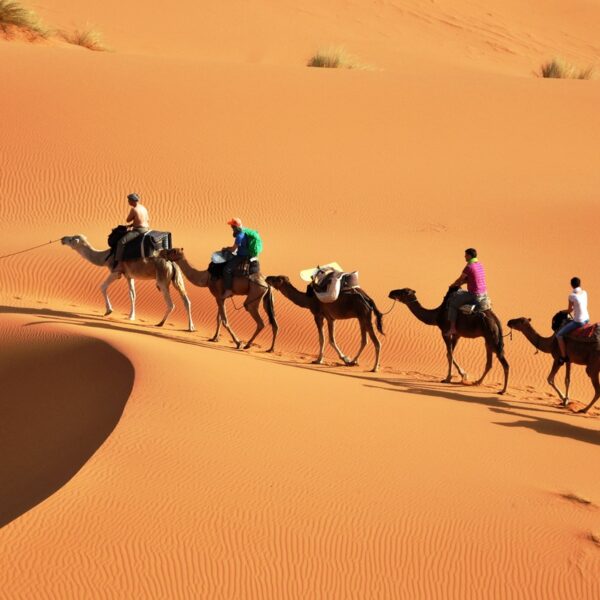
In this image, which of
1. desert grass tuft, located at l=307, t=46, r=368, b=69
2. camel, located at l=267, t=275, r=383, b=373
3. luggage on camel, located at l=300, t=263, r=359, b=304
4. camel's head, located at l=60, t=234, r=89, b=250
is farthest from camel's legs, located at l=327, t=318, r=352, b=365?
desert grass tuft, located at l=307, t=46, r=368, b=69

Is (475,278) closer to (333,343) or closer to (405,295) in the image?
(405,295)

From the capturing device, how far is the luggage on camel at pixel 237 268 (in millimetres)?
16156

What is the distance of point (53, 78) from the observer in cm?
2658

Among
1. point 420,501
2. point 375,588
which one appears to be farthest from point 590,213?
point 375,588

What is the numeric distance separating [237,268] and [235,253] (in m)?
0.24

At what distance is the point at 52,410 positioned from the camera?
1196 cm

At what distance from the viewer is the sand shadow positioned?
10.1 metres

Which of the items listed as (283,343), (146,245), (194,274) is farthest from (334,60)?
(146,245)

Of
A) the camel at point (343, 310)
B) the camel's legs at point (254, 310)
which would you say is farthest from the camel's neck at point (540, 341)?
the camel's legs at point (254, 310)

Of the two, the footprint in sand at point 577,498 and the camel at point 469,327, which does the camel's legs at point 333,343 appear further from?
the footprint in sand at point 577,498

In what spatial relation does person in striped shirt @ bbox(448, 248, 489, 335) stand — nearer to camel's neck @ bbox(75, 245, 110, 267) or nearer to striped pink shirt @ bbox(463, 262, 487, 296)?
striped pink shirt @ bbox(463, 262, 487, 296)

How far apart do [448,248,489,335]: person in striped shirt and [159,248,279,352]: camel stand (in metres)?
2.80

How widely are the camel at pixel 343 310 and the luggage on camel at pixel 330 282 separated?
0.51ft

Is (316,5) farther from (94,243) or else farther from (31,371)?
(31,371)
